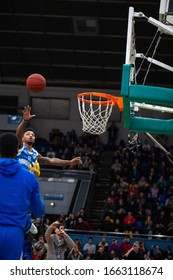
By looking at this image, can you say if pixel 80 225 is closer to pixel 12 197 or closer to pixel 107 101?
pixel 107 101

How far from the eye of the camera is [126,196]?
97.2 ft

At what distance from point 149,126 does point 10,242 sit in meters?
7.67

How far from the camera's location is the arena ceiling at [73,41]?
32875 millimetres

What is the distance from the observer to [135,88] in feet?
43.4

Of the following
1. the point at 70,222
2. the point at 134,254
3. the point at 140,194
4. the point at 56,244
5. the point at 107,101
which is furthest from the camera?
the point at 140,194

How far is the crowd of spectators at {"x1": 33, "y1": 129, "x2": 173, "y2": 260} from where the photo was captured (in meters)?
23.1

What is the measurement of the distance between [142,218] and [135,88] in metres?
15.0

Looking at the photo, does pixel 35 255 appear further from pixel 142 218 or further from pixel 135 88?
pixel 142 218

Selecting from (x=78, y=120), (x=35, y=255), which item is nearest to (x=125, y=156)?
(x=78, y=120)

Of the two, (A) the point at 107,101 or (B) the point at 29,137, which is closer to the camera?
(B) the point at 29,137

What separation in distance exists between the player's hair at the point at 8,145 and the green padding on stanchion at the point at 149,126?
23.9 ft

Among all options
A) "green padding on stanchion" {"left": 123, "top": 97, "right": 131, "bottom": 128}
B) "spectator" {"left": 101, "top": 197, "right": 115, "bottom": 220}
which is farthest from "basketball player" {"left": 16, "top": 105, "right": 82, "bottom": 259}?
A: "spectator" {"left": 101, "top": 197, "right": 115, "bottom": 220}

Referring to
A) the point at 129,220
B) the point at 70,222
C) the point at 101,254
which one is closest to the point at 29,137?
the point at 101,254

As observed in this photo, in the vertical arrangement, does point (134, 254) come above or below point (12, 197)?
below
